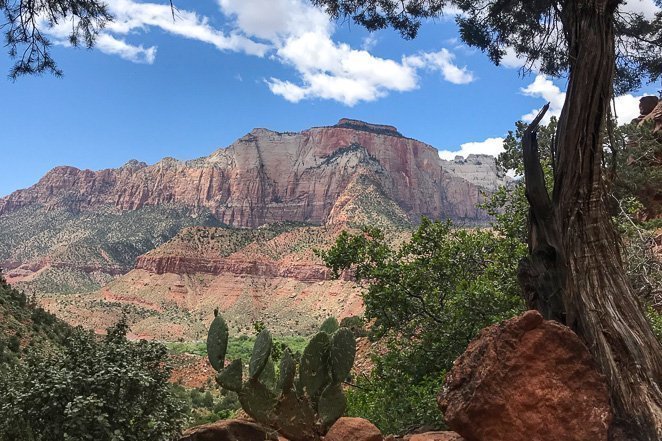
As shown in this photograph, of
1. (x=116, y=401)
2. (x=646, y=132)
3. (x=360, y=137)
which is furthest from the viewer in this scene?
(x=360, y=137)

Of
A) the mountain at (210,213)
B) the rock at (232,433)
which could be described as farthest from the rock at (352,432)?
the mountain at (210,213)

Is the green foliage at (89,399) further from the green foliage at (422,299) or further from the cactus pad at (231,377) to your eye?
the green foliage at (422,299)

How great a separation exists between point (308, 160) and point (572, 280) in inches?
6905

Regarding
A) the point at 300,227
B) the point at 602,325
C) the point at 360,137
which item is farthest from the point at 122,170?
the point at 602,325

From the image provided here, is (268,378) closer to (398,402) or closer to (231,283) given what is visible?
(398,402)

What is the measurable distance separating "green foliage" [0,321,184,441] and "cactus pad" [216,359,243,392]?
1483mm

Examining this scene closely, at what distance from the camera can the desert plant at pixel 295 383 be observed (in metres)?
5.52

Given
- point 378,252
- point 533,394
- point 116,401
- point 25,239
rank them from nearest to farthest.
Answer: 1. point 533,394
2. point 116,401
3. point 378,252
4. point 25,239

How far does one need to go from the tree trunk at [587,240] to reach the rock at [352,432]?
7.27 ft

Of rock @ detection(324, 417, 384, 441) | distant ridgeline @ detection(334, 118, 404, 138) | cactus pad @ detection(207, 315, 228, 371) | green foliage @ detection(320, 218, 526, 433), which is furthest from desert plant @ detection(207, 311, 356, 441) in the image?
distant ridgeline @ detection(334, 118, 404, 138)

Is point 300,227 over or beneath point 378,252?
over

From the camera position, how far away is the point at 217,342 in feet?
19.0

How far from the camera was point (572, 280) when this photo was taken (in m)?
4.66

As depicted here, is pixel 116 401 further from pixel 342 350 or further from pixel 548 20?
pixel 548 20
